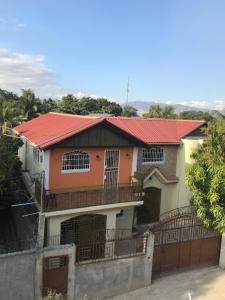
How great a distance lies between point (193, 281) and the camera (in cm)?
1642

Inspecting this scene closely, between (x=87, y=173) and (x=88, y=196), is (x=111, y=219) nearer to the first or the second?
(x=88, y=196)

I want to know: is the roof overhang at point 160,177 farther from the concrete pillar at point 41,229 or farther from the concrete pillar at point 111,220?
the concrete pillar at point 41,229

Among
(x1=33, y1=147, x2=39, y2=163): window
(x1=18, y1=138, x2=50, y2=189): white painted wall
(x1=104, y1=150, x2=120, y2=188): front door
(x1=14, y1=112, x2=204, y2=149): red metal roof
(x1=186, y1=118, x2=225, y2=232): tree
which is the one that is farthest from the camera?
(x1=14, y1=112, x2=204, y2=149): red metal roof

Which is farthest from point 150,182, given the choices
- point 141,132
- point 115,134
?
point 115,134

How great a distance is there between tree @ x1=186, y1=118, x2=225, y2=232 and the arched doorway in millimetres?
5296

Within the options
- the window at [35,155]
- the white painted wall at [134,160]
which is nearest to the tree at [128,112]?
the window at [35,155]

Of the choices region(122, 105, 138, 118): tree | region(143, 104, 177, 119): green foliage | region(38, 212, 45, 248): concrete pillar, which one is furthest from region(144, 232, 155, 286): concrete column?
region(122, 105, 138, 118): tree

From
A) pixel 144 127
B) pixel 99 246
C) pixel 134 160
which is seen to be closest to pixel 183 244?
pixel 99 246

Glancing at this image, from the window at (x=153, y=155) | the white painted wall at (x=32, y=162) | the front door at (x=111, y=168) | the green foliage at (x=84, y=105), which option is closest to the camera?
the white painted wall at (x=32, y=162)

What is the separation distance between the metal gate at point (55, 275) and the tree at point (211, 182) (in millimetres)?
7112

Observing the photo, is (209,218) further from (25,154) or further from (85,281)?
(25,154)

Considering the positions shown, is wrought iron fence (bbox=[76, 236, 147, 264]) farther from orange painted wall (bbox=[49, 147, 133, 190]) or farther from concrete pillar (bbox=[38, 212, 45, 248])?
orange painted wall (bbox=[49, 147, 133, 190])

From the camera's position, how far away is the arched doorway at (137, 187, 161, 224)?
2211 cm

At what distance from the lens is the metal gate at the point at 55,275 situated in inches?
533
